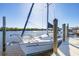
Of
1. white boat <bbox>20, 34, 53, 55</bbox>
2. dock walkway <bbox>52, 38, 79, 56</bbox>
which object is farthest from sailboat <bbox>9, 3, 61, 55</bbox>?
dock walkway <bbox>52, 38, 79, 56</bbox>

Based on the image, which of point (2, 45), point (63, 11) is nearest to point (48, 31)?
point (63, 11)

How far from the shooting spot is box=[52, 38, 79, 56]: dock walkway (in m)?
Result: 2.53

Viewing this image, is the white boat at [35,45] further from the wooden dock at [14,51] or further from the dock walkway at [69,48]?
the dock walkway at [69,48]

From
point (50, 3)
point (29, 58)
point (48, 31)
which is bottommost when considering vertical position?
point (29, 58)

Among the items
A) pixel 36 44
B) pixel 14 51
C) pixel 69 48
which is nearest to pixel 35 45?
pixel 36 44

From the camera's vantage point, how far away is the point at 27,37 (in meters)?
2.57

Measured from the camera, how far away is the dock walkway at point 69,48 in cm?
253

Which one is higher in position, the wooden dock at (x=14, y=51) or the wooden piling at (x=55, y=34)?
the wooden piling at (x=55, y=34)

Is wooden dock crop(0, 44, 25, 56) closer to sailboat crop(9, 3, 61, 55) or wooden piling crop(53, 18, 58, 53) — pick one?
sailboat crop(9, 3, 61, 55)

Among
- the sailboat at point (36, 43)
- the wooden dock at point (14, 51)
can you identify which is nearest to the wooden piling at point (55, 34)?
the sailboat at point (36, 43)

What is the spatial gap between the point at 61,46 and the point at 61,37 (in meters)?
0.11

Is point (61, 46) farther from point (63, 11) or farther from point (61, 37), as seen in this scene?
point (63, 11)

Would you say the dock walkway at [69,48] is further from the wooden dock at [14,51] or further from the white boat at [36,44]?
the wooden dock at [14,51]

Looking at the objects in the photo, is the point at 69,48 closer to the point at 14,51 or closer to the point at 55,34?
the point at 55,34
